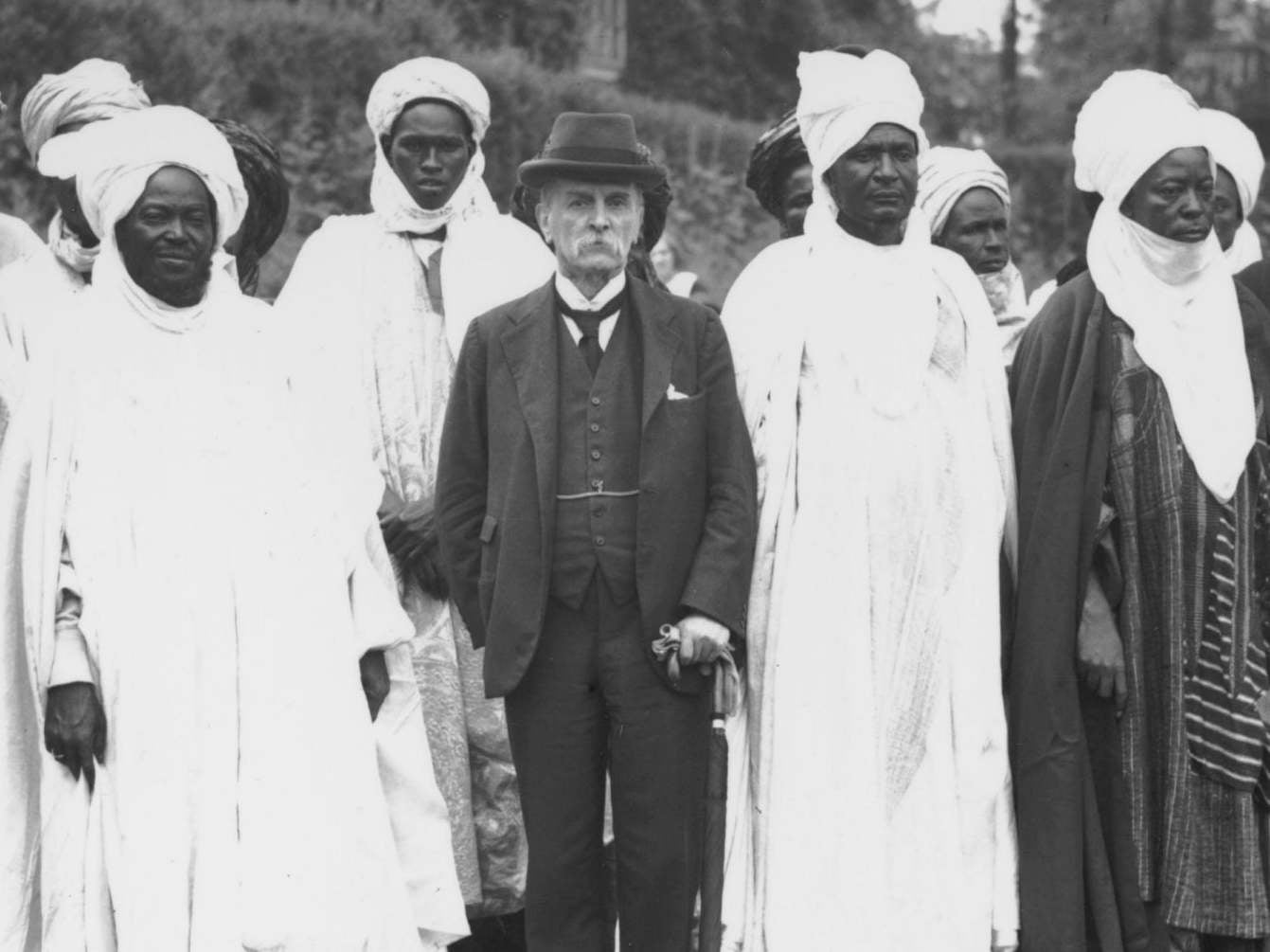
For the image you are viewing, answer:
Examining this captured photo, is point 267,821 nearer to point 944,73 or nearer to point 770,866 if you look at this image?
point 770,866

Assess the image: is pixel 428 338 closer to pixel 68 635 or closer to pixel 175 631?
pixel 175 631

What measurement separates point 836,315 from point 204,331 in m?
1.76

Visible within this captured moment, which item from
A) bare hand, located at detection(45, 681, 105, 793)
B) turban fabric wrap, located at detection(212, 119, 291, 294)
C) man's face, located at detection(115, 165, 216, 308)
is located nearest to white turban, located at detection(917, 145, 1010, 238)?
turban fabric wrap, located at detection(212, 119, 291, 294)

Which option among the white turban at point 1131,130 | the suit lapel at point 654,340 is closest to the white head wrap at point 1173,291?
the white turban at point 1131,130

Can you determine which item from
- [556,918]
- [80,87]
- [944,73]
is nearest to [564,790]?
[556,918]

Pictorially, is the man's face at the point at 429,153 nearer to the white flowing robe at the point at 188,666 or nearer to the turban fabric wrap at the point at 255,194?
the turban fabric wrap at the point at 255,194

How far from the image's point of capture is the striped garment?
6.43 meters

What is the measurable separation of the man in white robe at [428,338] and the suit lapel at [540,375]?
0.98m

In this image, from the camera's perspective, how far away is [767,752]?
638cm

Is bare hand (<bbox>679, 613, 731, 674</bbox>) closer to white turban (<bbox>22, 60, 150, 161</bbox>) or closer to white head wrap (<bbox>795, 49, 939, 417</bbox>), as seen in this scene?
white head wrap (<bbox>795, 49, 939, 417</bbox>)

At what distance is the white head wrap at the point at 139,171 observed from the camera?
5.99 metres

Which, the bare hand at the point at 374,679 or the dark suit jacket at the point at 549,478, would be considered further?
the bare hand at the point at 374,679

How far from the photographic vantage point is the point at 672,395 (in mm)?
6043

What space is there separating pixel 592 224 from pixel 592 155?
18 centimetres
